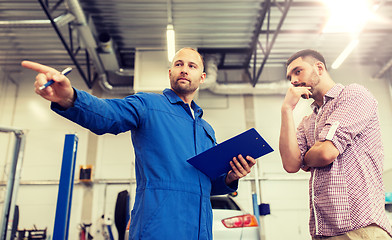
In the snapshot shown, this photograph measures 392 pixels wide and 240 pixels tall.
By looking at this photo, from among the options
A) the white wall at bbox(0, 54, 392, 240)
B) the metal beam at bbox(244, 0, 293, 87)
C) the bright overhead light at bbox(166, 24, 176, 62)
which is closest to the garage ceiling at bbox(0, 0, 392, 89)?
the metal beam at bbox(244, 0, 293, 87)

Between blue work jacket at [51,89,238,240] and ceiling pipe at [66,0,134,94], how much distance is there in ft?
17.4

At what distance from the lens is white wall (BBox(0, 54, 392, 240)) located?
7616 millimetres

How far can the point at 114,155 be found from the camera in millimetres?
8188

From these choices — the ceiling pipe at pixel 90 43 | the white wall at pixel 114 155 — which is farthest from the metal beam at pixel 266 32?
the ceiling pipe at pixel 90 43

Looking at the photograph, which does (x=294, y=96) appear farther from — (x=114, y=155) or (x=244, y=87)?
(x=114, y=155)

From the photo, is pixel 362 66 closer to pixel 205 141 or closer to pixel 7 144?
pixel 205 141

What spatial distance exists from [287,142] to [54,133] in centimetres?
781

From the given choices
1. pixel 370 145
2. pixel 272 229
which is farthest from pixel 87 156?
pixel 370 145

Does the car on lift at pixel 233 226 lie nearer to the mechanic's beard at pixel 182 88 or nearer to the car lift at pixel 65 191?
the car lift at pixel 65 191

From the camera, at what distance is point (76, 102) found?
45.9 inches

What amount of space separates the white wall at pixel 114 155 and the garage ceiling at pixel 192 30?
0.78 metres

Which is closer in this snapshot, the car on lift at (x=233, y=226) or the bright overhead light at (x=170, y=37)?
the car on lift at (x=233, y=226)

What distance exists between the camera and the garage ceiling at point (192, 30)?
260 inches

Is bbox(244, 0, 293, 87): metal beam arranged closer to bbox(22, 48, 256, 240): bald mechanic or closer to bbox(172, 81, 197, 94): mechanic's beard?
bbox(172, 81, 197, 94): mechanic's beard
